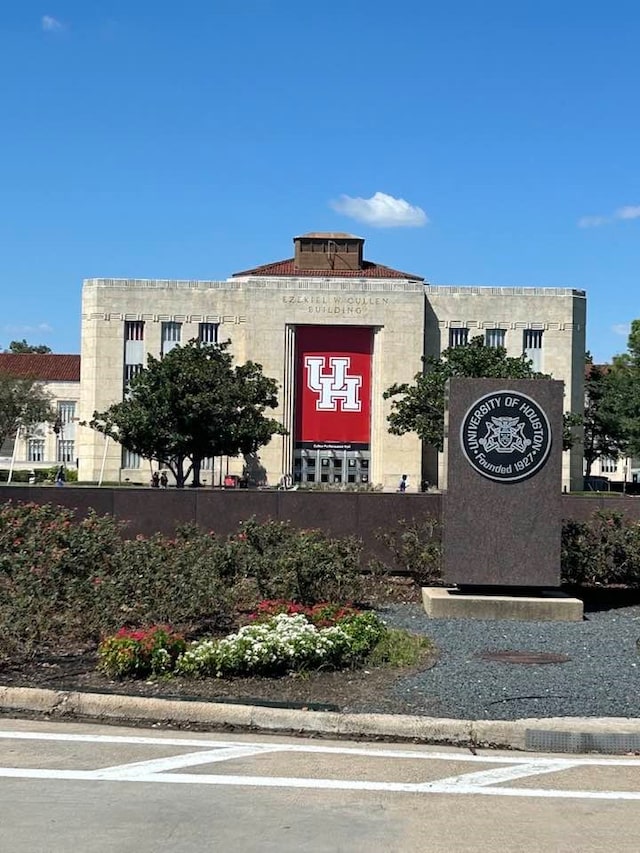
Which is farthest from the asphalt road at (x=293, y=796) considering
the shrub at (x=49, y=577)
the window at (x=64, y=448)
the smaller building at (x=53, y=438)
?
the window at (x=64, y=448)

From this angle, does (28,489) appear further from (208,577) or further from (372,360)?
(372,360)

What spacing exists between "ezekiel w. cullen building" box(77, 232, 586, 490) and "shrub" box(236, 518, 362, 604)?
54241 mm

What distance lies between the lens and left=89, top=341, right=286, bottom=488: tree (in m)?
49.2

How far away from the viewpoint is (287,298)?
226 ft

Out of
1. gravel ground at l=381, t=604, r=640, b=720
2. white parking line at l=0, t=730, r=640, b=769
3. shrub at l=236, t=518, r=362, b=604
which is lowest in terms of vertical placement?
white parking line at l=0, t=730, r=640, b=769

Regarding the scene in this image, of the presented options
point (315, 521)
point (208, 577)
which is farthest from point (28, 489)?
point (208, 577)

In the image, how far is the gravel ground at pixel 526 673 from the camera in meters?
8.15

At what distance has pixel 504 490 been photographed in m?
13.4

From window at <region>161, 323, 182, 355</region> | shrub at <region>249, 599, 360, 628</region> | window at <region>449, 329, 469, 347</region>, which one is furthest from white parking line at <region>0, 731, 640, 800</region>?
window at <region>449, 329, 469, 347</region>

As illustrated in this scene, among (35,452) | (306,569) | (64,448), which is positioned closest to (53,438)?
(64,448)

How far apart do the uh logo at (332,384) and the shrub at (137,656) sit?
196ft

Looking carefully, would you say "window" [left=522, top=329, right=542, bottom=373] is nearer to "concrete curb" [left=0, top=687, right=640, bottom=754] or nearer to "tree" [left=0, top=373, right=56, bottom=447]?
"tree" [left=0, top=373, right=56, bottom=447]

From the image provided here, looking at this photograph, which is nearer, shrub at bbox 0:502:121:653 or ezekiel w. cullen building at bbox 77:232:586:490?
shrub at bbox 0:502:121:653

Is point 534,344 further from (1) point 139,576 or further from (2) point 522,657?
(2) point 522,657
